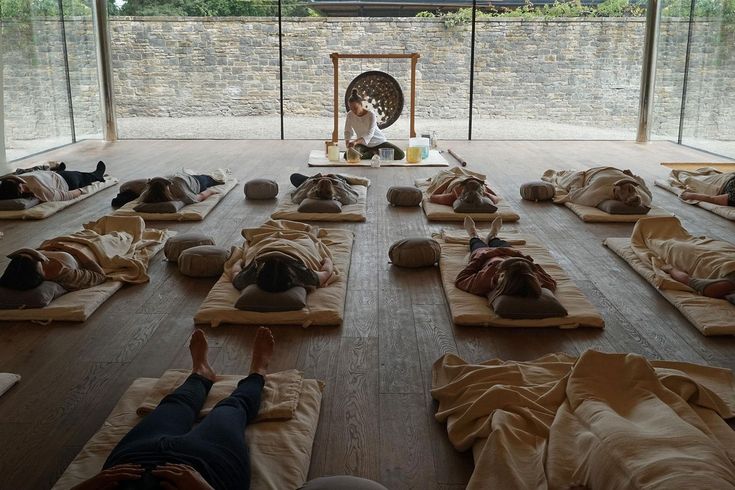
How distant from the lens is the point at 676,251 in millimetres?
3908

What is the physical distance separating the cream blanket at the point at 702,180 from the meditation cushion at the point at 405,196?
7.57 ft

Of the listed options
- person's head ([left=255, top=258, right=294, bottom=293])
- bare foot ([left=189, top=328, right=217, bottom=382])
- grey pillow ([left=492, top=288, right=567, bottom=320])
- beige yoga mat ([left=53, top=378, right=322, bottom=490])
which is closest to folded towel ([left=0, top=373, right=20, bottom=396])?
beige yoga mat ([left=53, top=378, right=322, bottom=490])

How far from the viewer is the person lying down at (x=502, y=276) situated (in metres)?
3.21

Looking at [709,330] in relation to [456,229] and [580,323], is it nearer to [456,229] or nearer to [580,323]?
[580,323]

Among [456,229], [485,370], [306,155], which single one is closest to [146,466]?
[485,370]

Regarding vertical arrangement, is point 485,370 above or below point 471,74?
below

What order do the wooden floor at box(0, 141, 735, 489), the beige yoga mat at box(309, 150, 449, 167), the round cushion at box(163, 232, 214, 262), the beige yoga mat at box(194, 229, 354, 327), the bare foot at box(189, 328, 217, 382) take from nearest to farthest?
the wooden floor at box(0, 141, 735, 489) < the bare foot at box(189, 328, 217, 382) < the beige yoga mat at box(194, 229, 354, 327) < the round cushion at box(163, 232, 214, 262) < the beige yoga mat at box(309, 150, 449, 167)

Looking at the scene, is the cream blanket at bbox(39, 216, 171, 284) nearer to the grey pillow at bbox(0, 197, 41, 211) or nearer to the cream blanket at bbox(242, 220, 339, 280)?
the cream blanket at bbox(242, 220, 339, 280)

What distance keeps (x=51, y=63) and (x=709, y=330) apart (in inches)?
300

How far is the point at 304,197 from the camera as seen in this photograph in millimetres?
5418

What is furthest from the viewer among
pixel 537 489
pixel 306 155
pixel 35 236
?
pixel 306 155

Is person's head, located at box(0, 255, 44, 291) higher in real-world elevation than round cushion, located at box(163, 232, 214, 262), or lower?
higher

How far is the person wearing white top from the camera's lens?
7938mm

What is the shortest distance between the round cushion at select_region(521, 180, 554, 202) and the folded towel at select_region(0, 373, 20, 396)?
13.5 ft
